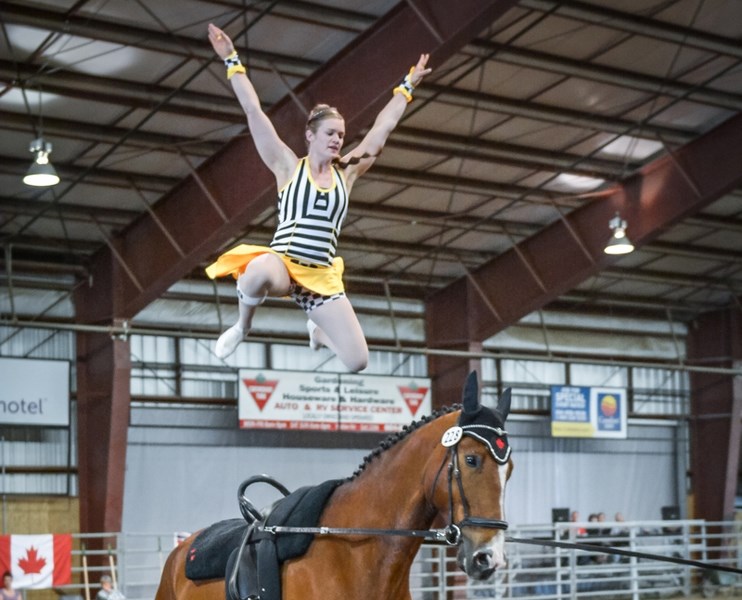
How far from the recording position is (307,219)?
5227 mm

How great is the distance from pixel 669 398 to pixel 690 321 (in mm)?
2026

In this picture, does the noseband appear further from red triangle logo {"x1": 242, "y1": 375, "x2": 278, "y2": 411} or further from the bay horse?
red triangle logo {"x1": 242, "y1": 375, "x2": 278, "y2": 411}

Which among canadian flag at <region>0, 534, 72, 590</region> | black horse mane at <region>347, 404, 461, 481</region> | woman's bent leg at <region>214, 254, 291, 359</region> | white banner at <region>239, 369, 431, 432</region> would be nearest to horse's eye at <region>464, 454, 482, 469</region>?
black horse mane at <region>347, 404, 461, 481</region>

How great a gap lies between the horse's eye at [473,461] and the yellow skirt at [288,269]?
39.3 inches

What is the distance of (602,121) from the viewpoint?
1845 centimetres

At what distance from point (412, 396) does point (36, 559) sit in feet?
29.7

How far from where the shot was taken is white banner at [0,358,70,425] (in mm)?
19062

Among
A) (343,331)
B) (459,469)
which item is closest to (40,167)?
(343,331)

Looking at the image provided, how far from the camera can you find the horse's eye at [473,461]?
4.77 m

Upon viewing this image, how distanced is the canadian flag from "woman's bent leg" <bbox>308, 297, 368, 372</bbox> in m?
12.2

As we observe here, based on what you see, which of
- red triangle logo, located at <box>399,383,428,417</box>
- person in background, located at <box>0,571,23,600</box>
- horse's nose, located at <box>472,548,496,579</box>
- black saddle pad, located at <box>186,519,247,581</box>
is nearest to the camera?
horse's nose, located at <box>472,548,496,579</box>

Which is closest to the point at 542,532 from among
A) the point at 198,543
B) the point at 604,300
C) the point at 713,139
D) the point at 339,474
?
the point at 339,474

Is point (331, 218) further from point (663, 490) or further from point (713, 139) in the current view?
point (663, 490)

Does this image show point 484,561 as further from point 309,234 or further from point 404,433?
point 309,234
